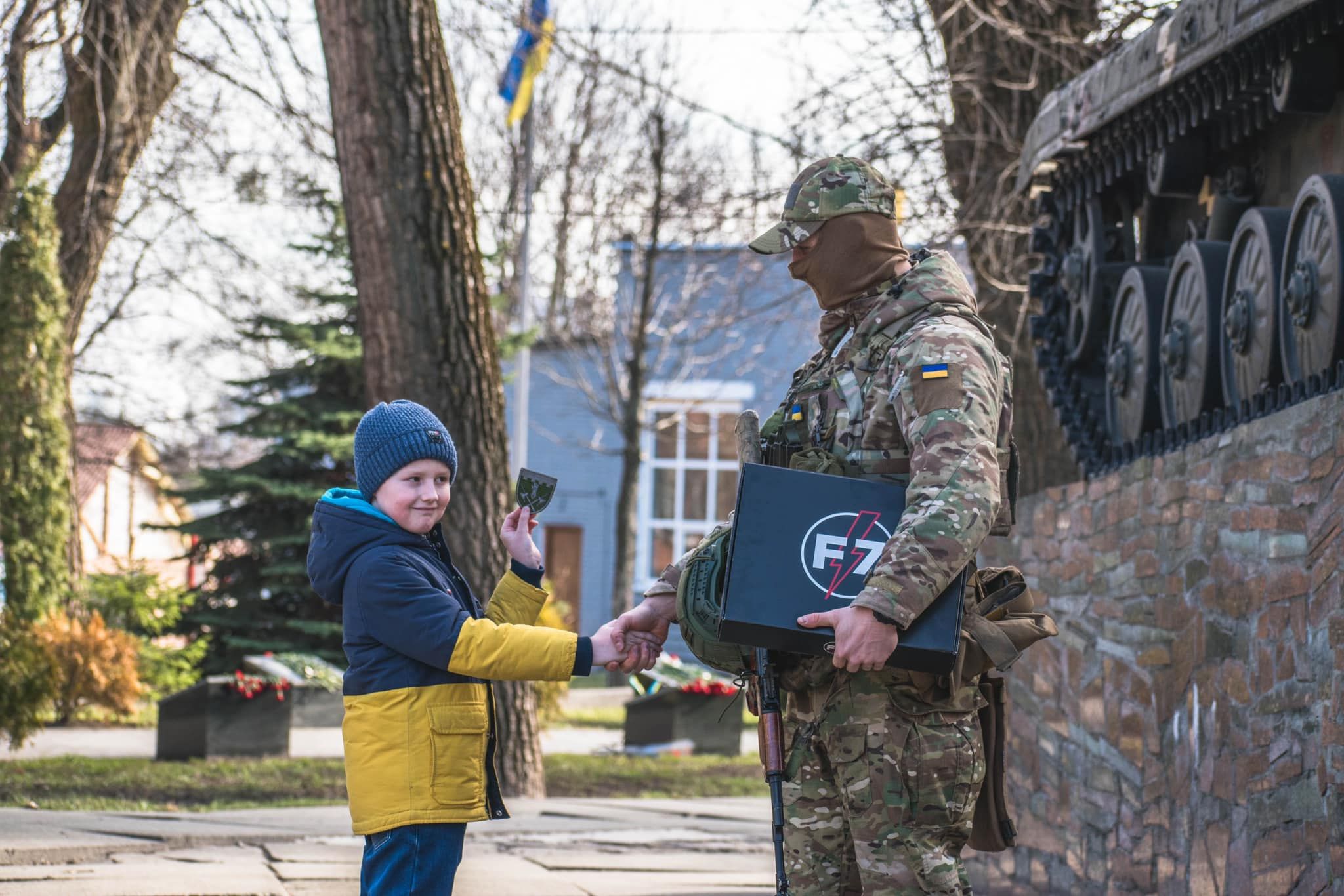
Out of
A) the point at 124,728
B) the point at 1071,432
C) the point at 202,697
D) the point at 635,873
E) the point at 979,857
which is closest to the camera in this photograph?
the point at 635,873

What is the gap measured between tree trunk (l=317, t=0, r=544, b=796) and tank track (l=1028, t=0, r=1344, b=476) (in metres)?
3.54

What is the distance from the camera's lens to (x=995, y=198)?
1241cm

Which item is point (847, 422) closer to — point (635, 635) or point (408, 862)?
point (635, 635)

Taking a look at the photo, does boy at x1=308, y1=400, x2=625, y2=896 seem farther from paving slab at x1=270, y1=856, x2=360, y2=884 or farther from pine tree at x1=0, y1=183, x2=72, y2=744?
pine tree at x1=0, y1=183, x2=72, y2=744

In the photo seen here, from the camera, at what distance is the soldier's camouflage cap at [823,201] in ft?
12.2

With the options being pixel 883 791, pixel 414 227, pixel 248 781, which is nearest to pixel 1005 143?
pixel 414 227

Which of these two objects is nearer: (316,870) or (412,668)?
(412,668)

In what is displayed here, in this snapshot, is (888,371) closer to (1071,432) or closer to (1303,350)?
(1303,350)

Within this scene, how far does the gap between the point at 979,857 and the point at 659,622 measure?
15.1ft

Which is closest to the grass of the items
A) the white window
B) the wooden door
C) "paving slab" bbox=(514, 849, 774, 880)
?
"paving slab" bbox=(514, 849, 774, 880)

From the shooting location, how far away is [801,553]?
3406mm

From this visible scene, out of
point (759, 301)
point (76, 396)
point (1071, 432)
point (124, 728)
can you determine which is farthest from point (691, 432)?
point (1071, 432)

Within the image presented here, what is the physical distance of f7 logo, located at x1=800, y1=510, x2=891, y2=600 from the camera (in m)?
3.38

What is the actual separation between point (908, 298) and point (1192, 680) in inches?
102
